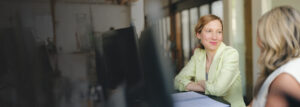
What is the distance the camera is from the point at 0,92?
1.11 ft

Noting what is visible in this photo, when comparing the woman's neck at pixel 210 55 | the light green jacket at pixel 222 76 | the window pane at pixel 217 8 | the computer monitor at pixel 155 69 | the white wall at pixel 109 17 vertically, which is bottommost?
the light green jacket at pixel 222 76

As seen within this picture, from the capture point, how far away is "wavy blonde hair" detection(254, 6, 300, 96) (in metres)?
0.91

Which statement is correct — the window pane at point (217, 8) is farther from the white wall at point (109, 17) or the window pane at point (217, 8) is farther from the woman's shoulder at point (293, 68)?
the white wall at point (109, 17)

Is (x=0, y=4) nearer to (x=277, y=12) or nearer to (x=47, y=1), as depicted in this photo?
(x=47, y=1)

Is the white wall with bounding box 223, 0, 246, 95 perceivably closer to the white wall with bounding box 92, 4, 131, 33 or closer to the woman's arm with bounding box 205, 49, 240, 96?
the woman's arm with bounding box 205, 49, 240, 96

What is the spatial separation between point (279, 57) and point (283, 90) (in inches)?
7.3

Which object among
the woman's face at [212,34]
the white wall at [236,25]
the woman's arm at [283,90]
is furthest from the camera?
the white wall at [236,25]

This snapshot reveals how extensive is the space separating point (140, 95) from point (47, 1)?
23 cm

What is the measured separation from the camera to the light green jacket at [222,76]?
4.40 feet

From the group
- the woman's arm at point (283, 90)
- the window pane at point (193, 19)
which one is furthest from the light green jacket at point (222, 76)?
the window pane at point (193, 19)

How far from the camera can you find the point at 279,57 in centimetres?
96

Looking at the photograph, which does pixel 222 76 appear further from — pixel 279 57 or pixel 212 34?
pixel 279 57

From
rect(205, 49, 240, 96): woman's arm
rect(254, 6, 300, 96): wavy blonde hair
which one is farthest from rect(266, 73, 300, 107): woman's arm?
rect(205, 49, 240, 96): woman's arm

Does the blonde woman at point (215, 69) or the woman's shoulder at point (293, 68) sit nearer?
the woman's shoulder at point (293, 68)
